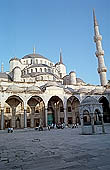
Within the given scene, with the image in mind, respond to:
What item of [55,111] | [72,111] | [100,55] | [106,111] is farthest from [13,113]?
[100,55]

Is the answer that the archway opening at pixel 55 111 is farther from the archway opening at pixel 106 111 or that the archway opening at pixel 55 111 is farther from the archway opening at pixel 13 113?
the archway opening at pixel 106 111

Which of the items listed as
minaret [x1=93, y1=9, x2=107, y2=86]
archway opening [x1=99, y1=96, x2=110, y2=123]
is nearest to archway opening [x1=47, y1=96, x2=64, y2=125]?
archway opening [x1=99, y1=96, x2=110, y2=123]

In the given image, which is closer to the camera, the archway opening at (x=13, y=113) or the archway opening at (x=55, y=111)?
the archway opening at (x=13, y=113)

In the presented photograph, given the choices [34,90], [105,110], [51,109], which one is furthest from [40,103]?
[105,110]

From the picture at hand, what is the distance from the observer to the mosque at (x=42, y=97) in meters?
23.2

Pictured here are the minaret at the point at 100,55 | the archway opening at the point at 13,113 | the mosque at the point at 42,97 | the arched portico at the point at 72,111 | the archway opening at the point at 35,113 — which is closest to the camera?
the mosque at the point at 42,97

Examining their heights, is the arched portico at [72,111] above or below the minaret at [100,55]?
below

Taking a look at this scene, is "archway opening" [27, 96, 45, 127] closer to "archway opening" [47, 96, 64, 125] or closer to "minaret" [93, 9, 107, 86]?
"archway opening" [47, 96, 64, 125]

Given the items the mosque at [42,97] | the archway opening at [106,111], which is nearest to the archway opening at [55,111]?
the mosque at [42,97]

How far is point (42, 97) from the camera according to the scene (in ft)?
77.9

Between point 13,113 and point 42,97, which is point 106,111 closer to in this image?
point 42,97

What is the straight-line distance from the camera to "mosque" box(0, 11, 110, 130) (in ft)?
76.0

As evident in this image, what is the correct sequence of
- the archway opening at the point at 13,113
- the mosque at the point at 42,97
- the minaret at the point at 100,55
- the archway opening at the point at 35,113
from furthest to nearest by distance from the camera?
the minaret at the point at 100,55
the archway opening at the point at 35,113
the archway opening at the point at 13,113
the mosque at the point at 42,97

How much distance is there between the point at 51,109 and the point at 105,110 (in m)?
10.6
